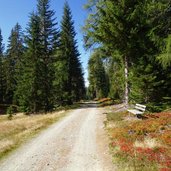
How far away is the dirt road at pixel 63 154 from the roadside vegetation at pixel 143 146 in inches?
21.0

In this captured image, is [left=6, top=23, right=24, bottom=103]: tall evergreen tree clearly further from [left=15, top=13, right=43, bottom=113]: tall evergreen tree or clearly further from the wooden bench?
the wooden bench

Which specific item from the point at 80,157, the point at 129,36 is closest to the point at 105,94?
the point at 129,36

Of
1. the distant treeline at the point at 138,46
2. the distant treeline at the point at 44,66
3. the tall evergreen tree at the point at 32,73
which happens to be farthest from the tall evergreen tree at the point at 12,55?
the distant treeline at the point at 138,46

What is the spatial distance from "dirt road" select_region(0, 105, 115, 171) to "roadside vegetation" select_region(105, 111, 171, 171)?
0.53m

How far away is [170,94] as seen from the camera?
2342cm

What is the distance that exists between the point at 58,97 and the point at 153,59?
2622cm

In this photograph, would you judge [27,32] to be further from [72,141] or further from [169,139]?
[169,139]

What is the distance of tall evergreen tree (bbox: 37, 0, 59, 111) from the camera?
36.8 metres

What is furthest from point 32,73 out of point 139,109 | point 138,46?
point 139,109

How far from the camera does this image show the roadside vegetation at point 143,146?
31.6ft

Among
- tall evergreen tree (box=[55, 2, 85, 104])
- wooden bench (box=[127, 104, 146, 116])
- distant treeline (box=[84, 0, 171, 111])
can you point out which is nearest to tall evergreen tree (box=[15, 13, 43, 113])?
tall evergreen tree (box=[55, 2, 85, 104])

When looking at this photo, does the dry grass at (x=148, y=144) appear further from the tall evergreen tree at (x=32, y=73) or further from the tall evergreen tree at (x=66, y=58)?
the tall evergreen tree at (x=66, y=58)

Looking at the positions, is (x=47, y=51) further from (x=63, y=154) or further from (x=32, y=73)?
(x=63, y=154)

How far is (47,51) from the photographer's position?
40.7m
